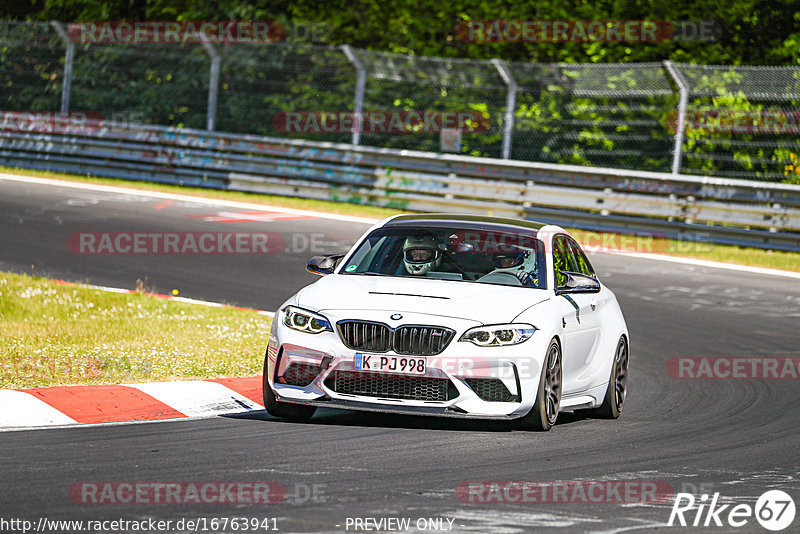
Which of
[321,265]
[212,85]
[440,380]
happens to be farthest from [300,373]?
[212,85]

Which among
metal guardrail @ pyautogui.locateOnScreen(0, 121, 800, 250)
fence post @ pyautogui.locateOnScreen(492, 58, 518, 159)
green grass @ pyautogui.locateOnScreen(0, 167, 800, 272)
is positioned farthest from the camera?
fence post @ pyautogui.locateOnScreen(492, 58, 518, 159)

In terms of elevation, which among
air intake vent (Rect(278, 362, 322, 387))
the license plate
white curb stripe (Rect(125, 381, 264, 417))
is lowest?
white curb stripe (Rect(125, 381, 264, 417))

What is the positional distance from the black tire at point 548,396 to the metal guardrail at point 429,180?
12.6 meters

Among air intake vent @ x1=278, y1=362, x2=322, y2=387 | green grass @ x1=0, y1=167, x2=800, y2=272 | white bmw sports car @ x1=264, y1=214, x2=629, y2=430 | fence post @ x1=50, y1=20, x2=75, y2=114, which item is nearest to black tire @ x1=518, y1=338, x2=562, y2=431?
white bmw sports car @ x1=264, y1=214, x2=629, y2=430

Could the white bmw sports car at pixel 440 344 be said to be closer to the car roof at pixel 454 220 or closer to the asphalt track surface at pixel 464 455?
the asphalt track surface at pixel 464 455

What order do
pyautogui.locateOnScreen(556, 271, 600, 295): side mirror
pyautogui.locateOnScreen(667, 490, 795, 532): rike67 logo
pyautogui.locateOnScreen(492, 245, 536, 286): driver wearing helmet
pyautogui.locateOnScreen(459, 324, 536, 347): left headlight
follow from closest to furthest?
pyautogui.locateOnScreen(667, 490, 795, 532): rike67 logo
pyautogui.locateOnScreen(459, 324, 536, 347): left headlight
pyautogui.locateOnScreen(556, 271, 600, 295): side mirror
pyautogui.locateOnScreen(492, 245, 536, 286): driver wearing helmet

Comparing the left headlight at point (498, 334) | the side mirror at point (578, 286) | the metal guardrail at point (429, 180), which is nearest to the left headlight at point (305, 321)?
the left headlight at point (498, 334)

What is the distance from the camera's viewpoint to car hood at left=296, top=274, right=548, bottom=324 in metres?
8.34

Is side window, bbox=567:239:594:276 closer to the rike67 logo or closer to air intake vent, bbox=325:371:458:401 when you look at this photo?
air intake vent, bbox=325:371:458:401

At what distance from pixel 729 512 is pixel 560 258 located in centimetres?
356

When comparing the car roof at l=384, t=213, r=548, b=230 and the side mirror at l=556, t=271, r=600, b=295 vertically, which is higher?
the car roof at l=384, t=213, r=548, b=230

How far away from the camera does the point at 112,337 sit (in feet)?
37.9

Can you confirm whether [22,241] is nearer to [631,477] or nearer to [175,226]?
[175,226]

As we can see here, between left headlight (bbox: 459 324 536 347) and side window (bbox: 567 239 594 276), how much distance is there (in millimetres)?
2087
